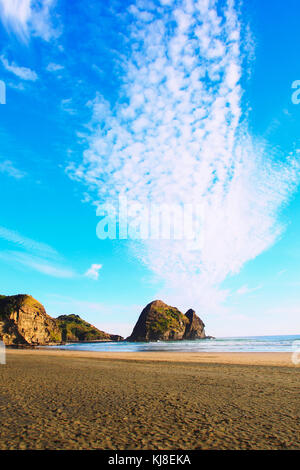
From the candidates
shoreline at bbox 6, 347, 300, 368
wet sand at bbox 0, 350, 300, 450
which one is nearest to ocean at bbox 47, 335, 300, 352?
shoreline at bbox 6, 347, 300, 368

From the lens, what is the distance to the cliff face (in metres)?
103

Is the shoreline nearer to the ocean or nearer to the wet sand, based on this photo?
the wet sand

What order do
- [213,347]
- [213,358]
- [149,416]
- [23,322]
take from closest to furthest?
1. [149,416]
2. [213,358]
3. [213,347]
4. [23,322]

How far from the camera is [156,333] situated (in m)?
195

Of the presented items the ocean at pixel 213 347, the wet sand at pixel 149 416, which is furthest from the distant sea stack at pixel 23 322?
the wet sand at pixel 149 416

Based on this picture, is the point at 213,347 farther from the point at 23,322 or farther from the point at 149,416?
the point at 23,322

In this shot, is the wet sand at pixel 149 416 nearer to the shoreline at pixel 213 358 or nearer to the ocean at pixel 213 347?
the shoreline at pixel 213 358

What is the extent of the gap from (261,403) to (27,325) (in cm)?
12101

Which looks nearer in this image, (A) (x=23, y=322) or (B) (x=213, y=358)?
(B) (x=213, y=358)

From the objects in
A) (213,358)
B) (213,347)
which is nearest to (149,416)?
(213,358)

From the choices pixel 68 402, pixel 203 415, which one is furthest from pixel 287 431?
pixel 68 402

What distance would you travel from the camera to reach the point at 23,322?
353 ft
